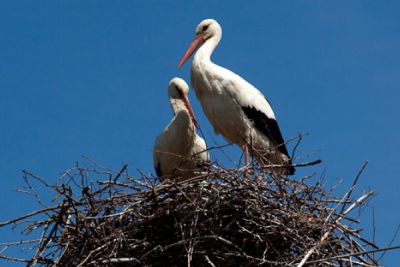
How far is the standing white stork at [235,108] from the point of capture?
28.8 feet

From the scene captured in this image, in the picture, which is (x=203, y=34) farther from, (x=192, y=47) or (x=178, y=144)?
(x=178, y=144)

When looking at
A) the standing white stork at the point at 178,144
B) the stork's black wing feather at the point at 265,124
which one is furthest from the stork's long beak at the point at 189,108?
the stork's black wing feather at the point at 265,124

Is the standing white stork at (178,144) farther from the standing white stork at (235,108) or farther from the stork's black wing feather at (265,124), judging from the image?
the stork's black wing feather at (265,124)

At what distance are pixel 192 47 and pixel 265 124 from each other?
130 centimetres

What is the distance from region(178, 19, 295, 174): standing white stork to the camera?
8.78 meters

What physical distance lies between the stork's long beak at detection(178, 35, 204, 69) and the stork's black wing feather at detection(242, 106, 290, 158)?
102 cm

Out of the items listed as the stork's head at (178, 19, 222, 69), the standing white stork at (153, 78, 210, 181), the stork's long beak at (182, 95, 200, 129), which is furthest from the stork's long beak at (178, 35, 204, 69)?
the standing white stork at (153, 78, 210, 181)

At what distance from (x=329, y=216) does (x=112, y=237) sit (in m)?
1.45

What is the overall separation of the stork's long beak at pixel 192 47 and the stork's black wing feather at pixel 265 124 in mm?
1016

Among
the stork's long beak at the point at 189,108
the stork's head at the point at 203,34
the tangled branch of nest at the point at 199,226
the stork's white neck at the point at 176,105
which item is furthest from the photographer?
the stork's head at the point at 203,34

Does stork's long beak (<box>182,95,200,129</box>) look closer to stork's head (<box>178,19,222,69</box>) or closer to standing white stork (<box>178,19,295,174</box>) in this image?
standing white stork (<box>178,19,295,174</box>)

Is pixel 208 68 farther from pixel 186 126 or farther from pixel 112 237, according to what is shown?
pixel 112 237

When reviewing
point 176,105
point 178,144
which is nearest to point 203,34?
point 176,105

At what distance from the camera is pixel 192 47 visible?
31.3 feet
